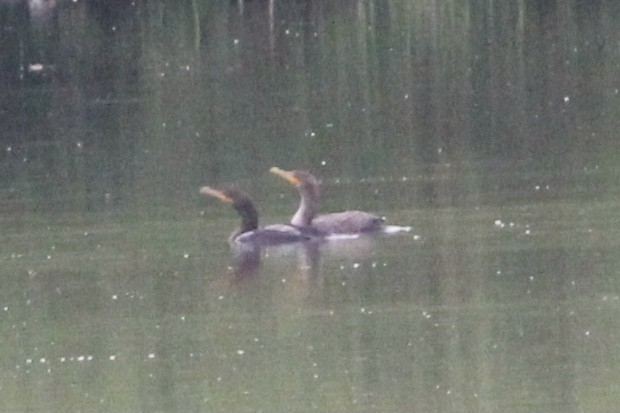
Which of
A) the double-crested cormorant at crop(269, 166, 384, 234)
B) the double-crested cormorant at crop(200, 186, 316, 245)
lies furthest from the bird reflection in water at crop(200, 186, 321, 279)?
the double-crested cormorant at crop(269, 166, 384, 234)

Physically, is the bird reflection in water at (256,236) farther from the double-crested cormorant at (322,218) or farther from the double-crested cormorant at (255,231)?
the double-crested cormorant at (322,218)

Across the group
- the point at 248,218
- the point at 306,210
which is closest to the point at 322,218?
the point at 306,210

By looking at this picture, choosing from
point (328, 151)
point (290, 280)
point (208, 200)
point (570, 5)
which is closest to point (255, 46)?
point (570, 5)

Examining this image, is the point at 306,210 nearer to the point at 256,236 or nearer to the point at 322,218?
the point at 322,218

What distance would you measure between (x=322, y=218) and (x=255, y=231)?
21.6 inches

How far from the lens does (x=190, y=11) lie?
137 feet

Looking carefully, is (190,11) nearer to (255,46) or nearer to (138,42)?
(138,42)

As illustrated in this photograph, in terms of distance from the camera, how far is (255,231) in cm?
1516

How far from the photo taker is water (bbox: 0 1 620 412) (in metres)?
10.7

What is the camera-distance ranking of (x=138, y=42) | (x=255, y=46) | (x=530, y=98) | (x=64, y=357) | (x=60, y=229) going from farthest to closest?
(x=138, y=42) < (x=255, y=46) < (x=530, y=98) < (x=60, y=229) < (x=64, y=357)

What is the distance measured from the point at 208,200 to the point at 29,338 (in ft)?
18.3

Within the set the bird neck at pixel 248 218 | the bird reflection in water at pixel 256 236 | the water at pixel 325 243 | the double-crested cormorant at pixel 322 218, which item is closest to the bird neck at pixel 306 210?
the double-crested cormorant at pixel 322 218

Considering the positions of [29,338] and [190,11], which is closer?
[29,338]

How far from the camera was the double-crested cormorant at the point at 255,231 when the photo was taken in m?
15.1
